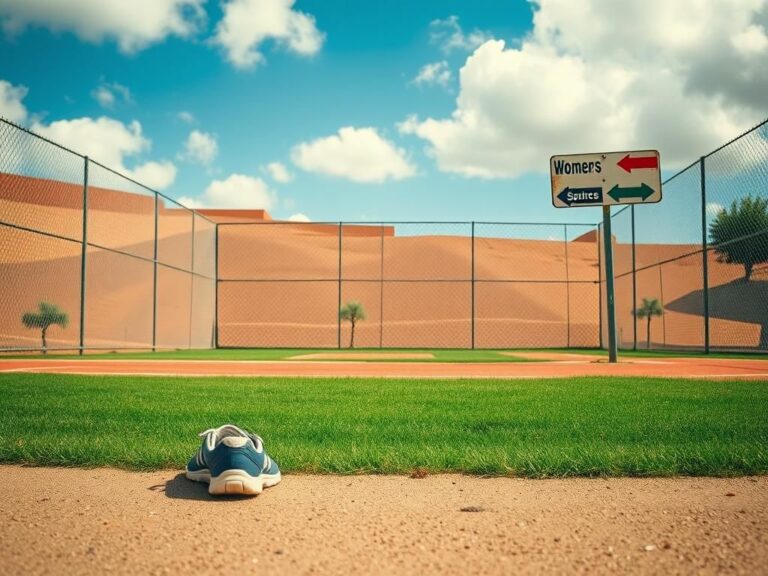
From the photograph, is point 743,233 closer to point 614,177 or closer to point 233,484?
point 614,177

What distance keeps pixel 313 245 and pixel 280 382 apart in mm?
38955

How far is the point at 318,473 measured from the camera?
2.48 meters

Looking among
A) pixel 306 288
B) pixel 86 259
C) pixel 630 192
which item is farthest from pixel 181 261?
pixel 306 288

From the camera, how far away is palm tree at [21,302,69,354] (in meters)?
11.2

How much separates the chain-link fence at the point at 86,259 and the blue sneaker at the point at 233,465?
9868 mm

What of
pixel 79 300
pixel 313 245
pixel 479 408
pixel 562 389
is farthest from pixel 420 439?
pixel 313 245

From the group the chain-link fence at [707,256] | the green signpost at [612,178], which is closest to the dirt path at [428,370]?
the green signpost at [612,178]

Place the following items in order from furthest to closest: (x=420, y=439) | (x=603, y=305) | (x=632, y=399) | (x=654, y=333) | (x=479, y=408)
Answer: (x=603, y=305) < (x=654, y=333) < (x=632, y=399) < (x=479, y=408) < (x=420, y=439)

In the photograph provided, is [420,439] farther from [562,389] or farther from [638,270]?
[638,270]

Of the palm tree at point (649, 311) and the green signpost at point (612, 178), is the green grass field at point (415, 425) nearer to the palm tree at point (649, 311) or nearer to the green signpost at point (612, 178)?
the green signpost at point (612, 178)

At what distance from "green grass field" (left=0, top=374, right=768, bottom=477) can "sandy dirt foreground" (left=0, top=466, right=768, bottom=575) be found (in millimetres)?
188

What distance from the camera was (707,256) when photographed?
1300cm

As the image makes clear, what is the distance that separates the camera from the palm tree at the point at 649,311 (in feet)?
53.3

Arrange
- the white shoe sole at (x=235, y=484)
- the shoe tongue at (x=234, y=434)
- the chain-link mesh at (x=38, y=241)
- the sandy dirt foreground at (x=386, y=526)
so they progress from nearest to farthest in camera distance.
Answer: the sandy dirt foreground at (x=386, y=526), the white shoe sole at (x=235, y=484), the shoe tongue at (x=234, y=434), the chain-link mesh at (x=38, y=241)
